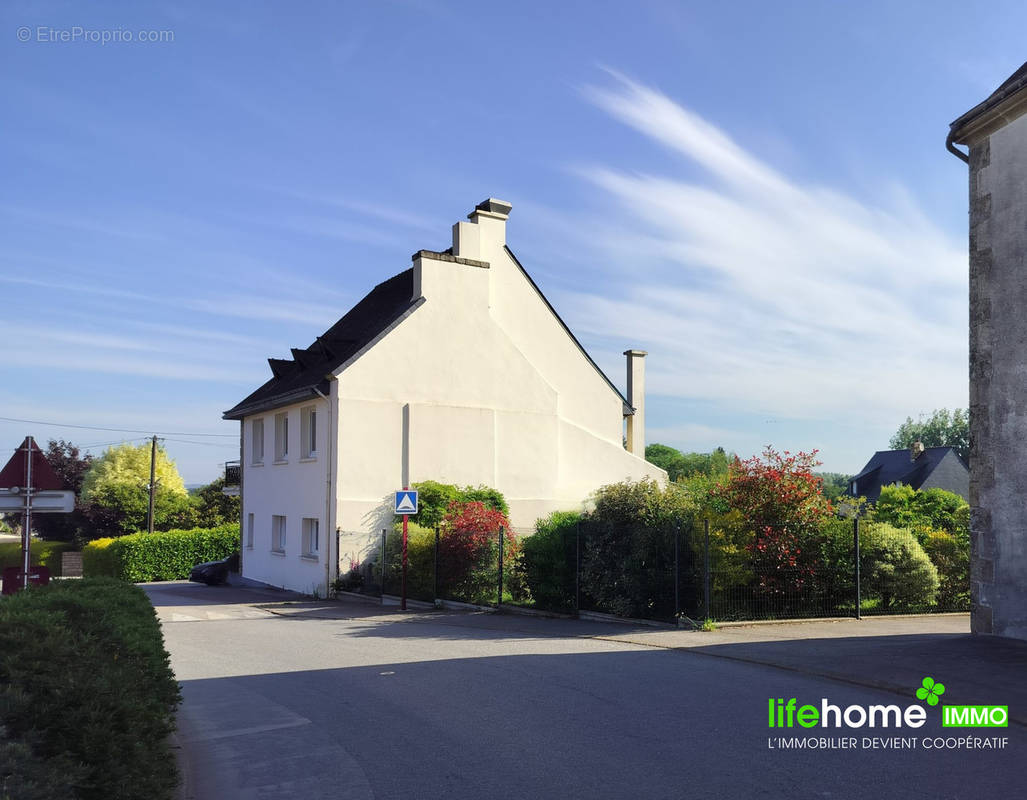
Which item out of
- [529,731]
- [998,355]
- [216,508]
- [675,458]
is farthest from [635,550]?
[675,458]

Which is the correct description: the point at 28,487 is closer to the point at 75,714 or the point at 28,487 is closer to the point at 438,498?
the point at 75,714

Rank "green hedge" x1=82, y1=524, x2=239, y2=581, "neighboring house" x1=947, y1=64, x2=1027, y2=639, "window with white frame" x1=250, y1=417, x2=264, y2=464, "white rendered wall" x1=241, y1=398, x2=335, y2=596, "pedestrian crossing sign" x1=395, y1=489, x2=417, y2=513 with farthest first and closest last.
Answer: "green hedge" x1=82, y1=524, x2=239, y2=581 → "window with white frame" x1=250, y1=417, x2=264, y2=464 → "white rendered wall" x1=241, y1=398, x2=335, y2=596 → "pedestrian crossing sign" x1=395, y1=489, x2=417, y2=513 → "neighboring house" x1=947, y1=64, x2=1027, y2=639

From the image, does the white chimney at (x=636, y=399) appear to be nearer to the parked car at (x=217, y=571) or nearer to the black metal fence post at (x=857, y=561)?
the parked car at (x=217, y=571)

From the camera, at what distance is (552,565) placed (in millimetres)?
18703

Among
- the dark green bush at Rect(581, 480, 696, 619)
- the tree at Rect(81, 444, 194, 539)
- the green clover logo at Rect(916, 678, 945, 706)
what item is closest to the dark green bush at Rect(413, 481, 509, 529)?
the dark green bush at Rect(581, 480, 696, 619)

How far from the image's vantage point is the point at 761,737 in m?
7.58

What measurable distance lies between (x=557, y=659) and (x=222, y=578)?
81.3 ft

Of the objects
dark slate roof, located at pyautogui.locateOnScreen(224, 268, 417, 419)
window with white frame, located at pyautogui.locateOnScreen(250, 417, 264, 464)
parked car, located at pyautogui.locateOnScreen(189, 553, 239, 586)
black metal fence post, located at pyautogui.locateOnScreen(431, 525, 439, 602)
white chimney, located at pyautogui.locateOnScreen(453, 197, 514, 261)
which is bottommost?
parked car, located at pyautogui.locateOnScreen(189, 553, 239, 586)

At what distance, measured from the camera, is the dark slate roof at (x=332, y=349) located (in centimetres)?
2686

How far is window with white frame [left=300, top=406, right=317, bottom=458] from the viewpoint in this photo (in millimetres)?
26984

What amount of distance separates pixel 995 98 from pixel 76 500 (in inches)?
2039

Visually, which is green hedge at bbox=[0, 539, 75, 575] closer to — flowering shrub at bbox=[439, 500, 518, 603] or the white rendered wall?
the white rendered wall

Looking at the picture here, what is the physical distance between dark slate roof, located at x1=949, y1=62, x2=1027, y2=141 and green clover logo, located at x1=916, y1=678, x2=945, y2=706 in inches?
322

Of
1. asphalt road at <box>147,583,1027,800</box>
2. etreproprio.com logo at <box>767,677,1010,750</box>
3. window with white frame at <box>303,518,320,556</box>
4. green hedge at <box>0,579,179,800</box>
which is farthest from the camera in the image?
window with white frame at <box>303,518,320,556</box>
